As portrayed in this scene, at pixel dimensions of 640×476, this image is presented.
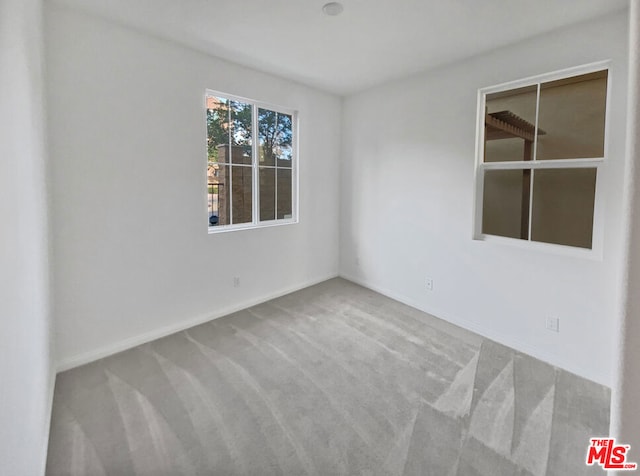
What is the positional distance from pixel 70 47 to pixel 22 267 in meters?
2.02

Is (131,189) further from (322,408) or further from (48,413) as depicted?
(322,408)

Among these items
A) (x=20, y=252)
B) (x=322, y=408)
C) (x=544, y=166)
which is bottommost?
(x=322, y=408)

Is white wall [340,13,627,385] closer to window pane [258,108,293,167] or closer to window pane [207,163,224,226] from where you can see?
window pane [258,108,293,167]

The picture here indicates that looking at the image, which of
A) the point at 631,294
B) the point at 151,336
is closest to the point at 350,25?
the point at 631,294

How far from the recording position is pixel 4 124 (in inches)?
38.7

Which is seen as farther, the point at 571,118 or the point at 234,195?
the point at 234,195

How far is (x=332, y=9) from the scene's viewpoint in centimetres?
226

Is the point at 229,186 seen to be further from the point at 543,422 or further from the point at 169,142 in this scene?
the point at 543,422

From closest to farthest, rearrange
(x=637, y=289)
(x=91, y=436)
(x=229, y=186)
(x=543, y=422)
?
(x=637, y=289) → (x=91, y=436) → (x=543, y=422) → (x=229, y=186)

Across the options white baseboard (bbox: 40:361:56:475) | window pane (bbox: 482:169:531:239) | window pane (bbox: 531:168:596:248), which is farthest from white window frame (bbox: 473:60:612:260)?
white baseboard (bbox: 40:361:56:475)

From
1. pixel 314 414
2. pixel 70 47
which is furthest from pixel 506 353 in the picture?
pixel 70 47

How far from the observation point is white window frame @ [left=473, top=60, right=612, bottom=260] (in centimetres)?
239

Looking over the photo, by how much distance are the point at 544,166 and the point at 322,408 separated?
2625mm

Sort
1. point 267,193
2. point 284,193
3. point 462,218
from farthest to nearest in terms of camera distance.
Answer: point 284,193
point 267,193
point 462,218
